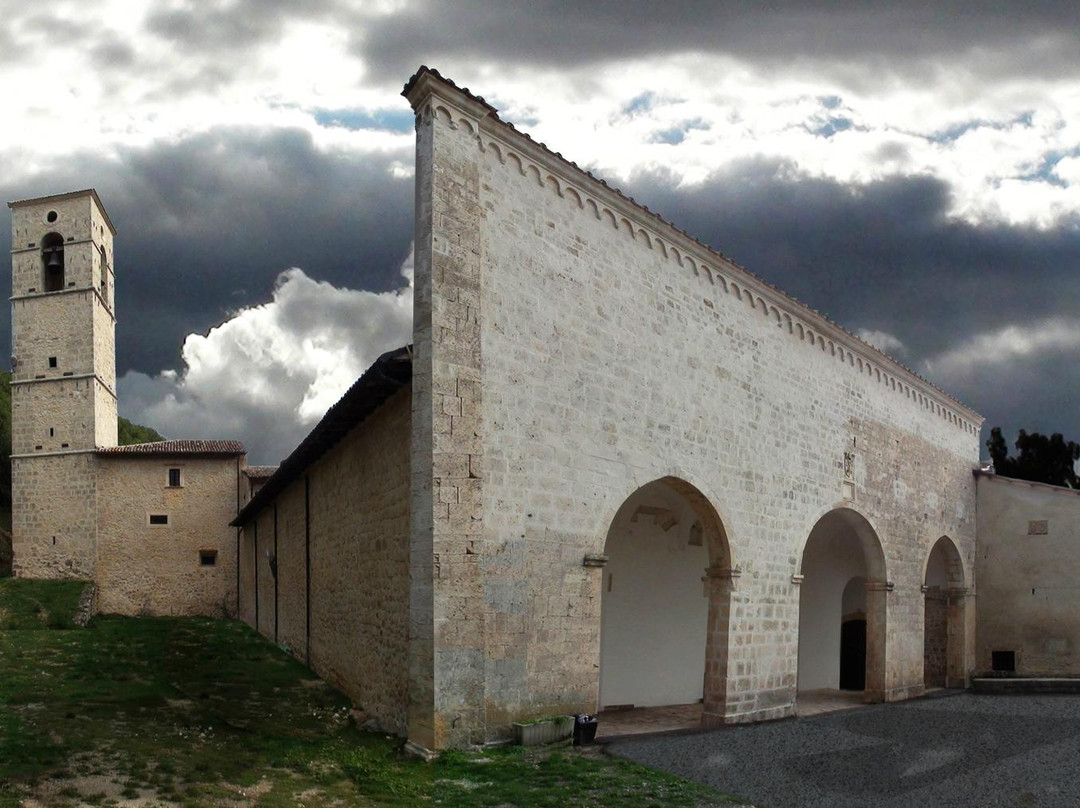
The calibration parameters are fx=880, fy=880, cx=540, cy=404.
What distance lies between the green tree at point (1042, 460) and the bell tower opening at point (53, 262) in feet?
114

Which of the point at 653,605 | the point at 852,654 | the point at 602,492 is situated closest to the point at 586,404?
the point at 602,492

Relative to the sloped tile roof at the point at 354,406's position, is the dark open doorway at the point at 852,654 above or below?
below

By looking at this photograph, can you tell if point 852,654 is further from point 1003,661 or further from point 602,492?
point 602,492

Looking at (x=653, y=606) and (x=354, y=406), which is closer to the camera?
(x=354, y=406)

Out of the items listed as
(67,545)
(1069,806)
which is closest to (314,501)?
(1069,806)

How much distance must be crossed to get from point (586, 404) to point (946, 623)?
1366cm

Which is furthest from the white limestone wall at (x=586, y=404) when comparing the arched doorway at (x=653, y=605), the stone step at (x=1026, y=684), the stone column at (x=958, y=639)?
the stone column at (x=958, y=639)

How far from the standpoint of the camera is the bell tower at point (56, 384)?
29.9 m

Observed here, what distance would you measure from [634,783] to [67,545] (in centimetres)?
2764

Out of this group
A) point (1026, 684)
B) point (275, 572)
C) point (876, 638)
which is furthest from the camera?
point (275, 572)

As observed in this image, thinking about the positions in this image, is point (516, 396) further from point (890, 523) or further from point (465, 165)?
point (890, 523)

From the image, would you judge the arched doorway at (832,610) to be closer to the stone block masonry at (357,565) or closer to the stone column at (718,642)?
the stone column at (718,642)

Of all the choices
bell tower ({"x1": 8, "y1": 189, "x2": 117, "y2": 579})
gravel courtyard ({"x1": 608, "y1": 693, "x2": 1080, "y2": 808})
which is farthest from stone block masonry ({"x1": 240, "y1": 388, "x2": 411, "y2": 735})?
bell tower ({"x1": 8, "y1": 189, "x2": 117, "y2": 579})

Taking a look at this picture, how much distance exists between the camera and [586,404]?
1012cm
